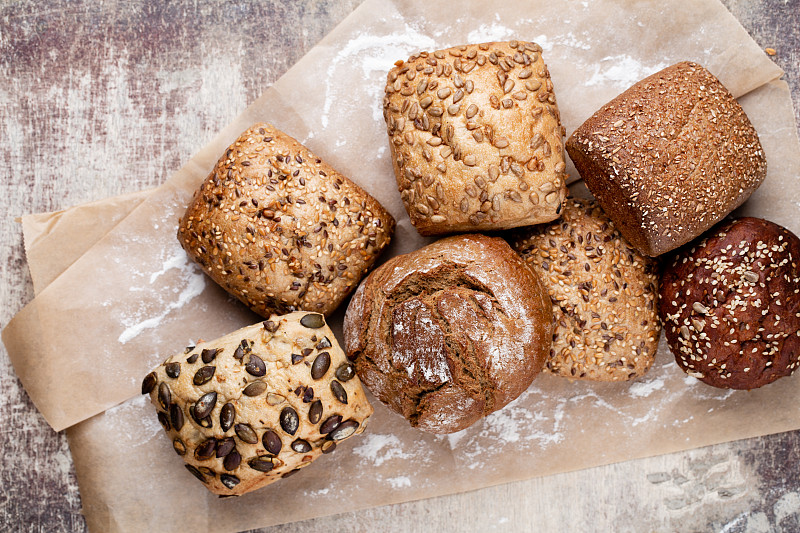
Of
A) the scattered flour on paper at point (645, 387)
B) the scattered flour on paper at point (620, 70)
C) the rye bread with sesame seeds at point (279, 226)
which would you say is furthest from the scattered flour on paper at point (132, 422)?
the scattered flour on paper at point (620, 70)

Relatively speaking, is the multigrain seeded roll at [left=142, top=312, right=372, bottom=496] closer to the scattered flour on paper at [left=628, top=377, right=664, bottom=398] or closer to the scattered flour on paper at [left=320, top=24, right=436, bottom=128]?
the scattered flour on paper at [left=320, top=24, right=436, bottom=128]

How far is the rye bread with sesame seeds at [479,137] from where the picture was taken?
216 cm

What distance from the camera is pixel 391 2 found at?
2539 mm

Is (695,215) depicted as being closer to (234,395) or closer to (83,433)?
(234,395)

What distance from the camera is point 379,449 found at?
265 cm

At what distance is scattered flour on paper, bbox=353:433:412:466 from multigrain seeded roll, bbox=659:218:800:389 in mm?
1342

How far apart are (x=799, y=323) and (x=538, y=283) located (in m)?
1.11

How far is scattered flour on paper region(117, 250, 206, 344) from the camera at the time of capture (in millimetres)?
2576

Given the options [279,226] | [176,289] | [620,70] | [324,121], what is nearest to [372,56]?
[324,121]

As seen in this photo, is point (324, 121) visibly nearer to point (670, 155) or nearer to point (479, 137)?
point (479, 137)

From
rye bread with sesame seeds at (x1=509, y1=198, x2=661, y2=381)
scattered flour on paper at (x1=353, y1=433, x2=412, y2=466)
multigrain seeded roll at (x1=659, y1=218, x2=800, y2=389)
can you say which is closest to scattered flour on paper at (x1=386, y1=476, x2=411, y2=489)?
scattered flour on paper at (x1=353, y1=433, x2=412, y2=466)

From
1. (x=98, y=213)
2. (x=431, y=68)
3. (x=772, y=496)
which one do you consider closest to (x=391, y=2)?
(x=431, y=68)

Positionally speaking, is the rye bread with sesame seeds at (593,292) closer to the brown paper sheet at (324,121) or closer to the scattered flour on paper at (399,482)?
the brown paper sheet at (324,121)

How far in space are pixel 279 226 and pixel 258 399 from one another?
690mm
